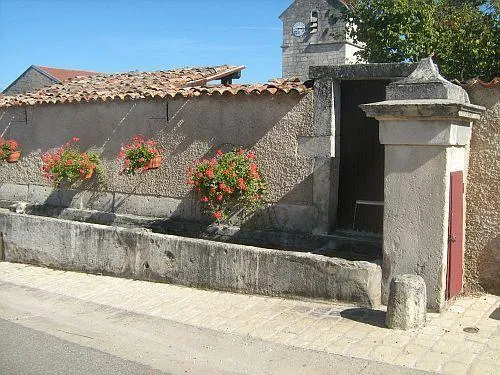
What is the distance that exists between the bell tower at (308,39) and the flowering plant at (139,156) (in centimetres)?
1874

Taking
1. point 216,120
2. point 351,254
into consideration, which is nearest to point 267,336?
point 351,254

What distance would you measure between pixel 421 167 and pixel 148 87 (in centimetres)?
670

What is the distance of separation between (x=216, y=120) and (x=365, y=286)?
3.93 m

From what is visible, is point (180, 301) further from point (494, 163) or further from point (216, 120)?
point (494, 163)

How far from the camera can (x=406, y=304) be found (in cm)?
554

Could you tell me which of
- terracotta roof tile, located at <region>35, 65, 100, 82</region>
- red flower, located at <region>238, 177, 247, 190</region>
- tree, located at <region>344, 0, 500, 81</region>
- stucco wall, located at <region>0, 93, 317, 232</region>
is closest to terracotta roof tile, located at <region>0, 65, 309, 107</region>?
stucco wall, located at <region>0, 93, 317, 232</region>

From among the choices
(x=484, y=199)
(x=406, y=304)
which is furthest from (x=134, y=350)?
(x=484, y=199)

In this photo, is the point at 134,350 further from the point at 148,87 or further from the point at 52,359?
the point at 148,87

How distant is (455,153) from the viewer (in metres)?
6.16

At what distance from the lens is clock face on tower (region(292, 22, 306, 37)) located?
28.7 meters

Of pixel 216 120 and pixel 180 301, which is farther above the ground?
pixel 216 120

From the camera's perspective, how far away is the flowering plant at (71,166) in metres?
10.1

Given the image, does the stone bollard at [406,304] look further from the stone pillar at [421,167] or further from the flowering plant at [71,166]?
the flowering plant at [71,166]

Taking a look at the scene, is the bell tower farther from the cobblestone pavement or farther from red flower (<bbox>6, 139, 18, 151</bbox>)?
the cobblestone pavement
